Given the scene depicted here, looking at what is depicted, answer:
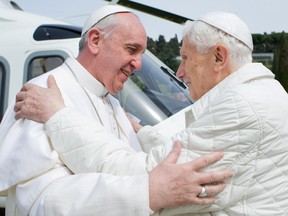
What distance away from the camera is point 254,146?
185 centimetres

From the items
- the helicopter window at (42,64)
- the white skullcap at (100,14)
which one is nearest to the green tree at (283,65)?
the helicopter window at (42,64)

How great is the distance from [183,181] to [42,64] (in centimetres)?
315

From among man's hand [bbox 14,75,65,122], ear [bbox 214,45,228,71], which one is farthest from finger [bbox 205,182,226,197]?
man's hand [bbox 14,75,65,122]

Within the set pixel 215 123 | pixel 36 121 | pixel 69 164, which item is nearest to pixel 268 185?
pixel 215 123

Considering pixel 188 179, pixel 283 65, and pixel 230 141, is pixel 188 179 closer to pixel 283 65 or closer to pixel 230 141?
pixel 230 141

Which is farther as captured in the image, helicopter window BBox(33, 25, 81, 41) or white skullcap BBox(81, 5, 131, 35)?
helicopter window BBox(33, 25, 81, 41)

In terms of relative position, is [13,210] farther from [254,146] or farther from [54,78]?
[254,146]

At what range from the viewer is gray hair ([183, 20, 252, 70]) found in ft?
6.70

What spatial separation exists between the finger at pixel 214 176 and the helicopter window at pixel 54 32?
10.5 feet

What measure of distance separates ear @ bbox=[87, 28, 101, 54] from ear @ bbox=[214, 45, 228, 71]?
0.77 metres

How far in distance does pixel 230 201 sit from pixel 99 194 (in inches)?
20.5

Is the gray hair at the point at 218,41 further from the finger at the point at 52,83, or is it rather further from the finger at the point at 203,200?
the finger at the point at 52,83

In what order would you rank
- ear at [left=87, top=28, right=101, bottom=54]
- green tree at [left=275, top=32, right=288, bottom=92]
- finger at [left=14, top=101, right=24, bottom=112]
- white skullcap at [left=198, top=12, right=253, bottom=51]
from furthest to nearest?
green tree at [left=275, top=32, right=288, bottom=92], ear at [left=87, top=28, right=101, bottom=54], finger at [left=14, top=101, right=24, bottom=112], white skullcap at [left=198, top=12, right=253, bottom=51]

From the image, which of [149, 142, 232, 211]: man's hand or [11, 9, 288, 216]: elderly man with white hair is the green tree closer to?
[11, 9, 288, 216]: elderly man with white hair
